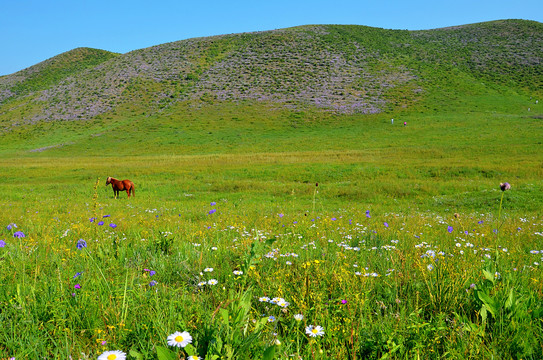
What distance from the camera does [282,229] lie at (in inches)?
255

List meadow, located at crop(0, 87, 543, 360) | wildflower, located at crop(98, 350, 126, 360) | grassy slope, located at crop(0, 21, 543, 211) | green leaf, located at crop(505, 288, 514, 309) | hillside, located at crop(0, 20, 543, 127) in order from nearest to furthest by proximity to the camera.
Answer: wildflower, located at crop(98, 350, 126, 360), meadow, located at crop(0, 87, 543, 360), green leaf, located at crop(505, 288, 514, 309), grassy slope, located at crop(0, 21, 543, 211), hillside, located at crop(0, 20, 543, 127)

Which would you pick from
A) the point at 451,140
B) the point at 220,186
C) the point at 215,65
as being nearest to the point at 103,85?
the point at 215,65

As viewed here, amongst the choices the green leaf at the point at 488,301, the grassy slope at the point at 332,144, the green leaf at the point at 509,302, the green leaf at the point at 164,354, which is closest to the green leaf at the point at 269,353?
the green leaf at the point at 164,354

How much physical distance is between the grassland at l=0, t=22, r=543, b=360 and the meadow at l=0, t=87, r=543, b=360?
0.10 feet

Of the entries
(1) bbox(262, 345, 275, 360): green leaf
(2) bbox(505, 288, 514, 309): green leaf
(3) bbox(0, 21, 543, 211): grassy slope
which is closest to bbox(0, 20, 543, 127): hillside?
(3) bbox(0, 21, 543, 211): grassy slope

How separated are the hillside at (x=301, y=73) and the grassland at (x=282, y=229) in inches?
79.8

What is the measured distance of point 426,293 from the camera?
2666 mm

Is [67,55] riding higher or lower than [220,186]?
higher

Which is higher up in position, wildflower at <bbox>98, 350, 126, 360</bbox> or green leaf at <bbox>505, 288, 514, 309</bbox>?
wildflower at <bbox>98, 350, 126, 360</bbox>

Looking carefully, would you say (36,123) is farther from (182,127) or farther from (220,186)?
(220,186)

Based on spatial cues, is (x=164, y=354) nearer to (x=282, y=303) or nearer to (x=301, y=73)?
(x=282, y=303)

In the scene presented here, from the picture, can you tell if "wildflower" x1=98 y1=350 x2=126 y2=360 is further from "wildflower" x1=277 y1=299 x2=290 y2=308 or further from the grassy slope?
the grassy slope

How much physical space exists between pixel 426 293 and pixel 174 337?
2.20 meters

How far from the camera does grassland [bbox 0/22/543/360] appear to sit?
204 cm
